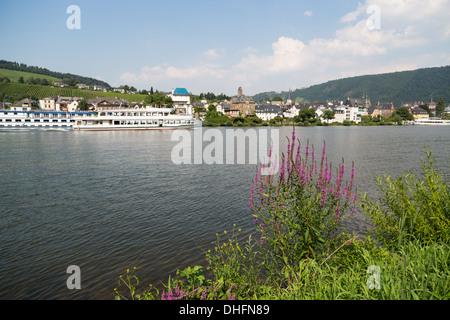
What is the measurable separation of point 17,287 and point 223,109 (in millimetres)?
173548

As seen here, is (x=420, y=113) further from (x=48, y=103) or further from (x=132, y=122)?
(x=48, y=103)

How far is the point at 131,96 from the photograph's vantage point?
196 meters

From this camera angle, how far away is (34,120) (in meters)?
90.8

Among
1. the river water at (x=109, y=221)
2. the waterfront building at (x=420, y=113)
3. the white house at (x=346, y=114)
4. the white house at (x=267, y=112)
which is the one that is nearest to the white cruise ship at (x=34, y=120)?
the river water at (x=109, y=221)

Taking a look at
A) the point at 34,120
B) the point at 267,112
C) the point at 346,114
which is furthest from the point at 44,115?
the point at 346,114

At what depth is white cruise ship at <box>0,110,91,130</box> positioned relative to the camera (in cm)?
8722

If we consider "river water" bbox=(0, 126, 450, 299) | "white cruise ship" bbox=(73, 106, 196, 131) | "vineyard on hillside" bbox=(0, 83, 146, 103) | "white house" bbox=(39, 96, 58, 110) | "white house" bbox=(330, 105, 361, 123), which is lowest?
"river water" bbox=(0, 126, 450, 299)

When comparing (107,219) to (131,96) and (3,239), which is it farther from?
(131,96)

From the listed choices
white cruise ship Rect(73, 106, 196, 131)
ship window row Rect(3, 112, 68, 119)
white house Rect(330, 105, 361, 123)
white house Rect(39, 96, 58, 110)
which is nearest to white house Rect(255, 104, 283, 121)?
white house Rect(330, 105, 361, 123)

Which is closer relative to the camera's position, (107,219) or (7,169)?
(107,219)

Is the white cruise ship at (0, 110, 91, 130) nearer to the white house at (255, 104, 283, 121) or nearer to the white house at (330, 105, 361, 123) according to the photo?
the white house at (255, 104, 283, 121)
